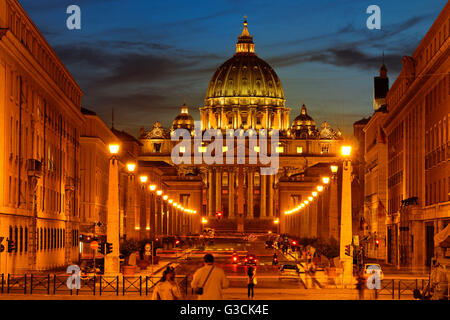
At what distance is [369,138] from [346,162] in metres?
67.5

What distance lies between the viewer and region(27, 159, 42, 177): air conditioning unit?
187 feet

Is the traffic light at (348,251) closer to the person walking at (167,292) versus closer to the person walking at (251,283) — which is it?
the person walking at (251,283)

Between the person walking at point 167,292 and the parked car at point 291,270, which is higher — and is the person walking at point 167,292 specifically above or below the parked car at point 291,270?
above

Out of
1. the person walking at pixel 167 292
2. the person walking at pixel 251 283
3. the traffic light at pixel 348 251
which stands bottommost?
the person walking at pixel 251 283

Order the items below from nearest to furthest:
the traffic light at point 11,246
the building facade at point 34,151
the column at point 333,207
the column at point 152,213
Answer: the traffic light at point 11,246
the building facade at point 34,151
the column at point 333,207
the column at point 152,213

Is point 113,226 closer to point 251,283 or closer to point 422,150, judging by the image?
point 251,283

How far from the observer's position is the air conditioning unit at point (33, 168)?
56969 mm

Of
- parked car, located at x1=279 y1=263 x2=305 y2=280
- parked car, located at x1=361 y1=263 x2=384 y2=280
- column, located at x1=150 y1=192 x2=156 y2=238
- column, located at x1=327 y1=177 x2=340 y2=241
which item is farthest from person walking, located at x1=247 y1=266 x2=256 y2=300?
column, located at x1=150 y1=192 x2=156 y2=238

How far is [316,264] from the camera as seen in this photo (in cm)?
6444

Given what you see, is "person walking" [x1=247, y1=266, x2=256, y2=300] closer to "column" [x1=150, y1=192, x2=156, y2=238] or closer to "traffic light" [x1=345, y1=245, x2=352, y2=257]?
"traffic light" [x1=345, y1=245, x2=352, y2=257]

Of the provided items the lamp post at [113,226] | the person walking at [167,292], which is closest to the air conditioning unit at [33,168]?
the lamp post at [113,226]

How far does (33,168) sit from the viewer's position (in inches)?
2248

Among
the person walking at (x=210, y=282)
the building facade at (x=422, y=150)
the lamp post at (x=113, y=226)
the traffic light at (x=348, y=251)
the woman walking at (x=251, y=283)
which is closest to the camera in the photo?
the person walking at (x=210, y=282)
